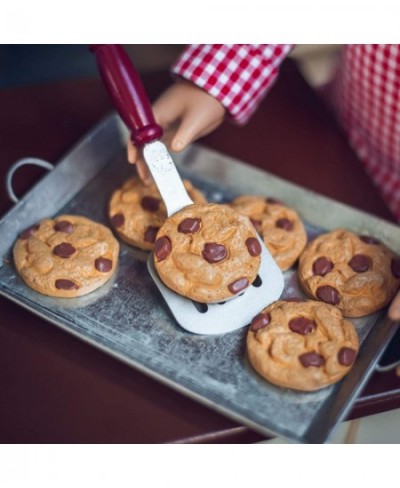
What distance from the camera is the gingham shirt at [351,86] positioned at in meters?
1.36

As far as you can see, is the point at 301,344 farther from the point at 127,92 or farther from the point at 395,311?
the point at 127,92

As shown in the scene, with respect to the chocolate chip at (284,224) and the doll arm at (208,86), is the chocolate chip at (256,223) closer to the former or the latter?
the chocolate chip at (284,224)

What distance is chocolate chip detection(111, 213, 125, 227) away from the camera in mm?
1321

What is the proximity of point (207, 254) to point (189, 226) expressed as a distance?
2.5 inches

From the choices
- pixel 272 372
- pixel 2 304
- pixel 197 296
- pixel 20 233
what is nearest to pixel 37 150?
pixel 20 233

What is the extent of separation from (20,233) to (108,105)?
493 mm

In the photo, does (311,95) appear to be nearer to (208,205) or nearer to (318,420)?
(208,205)

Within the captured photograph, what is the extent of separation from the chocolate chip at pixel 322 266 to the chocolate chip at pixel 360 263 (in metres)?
0.04

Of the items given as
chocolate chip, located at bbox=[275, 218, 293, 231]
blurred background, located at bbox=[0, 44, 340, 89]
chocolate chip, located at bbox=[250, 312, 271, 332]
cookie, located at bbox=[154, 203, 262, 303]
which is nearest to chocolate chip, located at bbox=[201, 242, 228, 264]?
cookie, located at bbox=[154, 203, 262, 303]

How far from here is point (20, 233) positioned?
50.9 inches

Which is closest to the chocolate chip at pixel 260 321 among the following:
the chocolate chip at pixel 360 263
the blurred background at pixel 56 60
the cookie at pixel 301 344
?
the cookie at pixel 301 344

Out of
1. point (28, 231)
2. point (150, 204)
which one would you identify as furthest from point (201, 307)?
point (28, 231)

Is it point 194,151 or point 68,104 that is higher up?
point 68,104

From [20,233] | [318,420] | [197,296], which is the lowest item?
[318,420]
